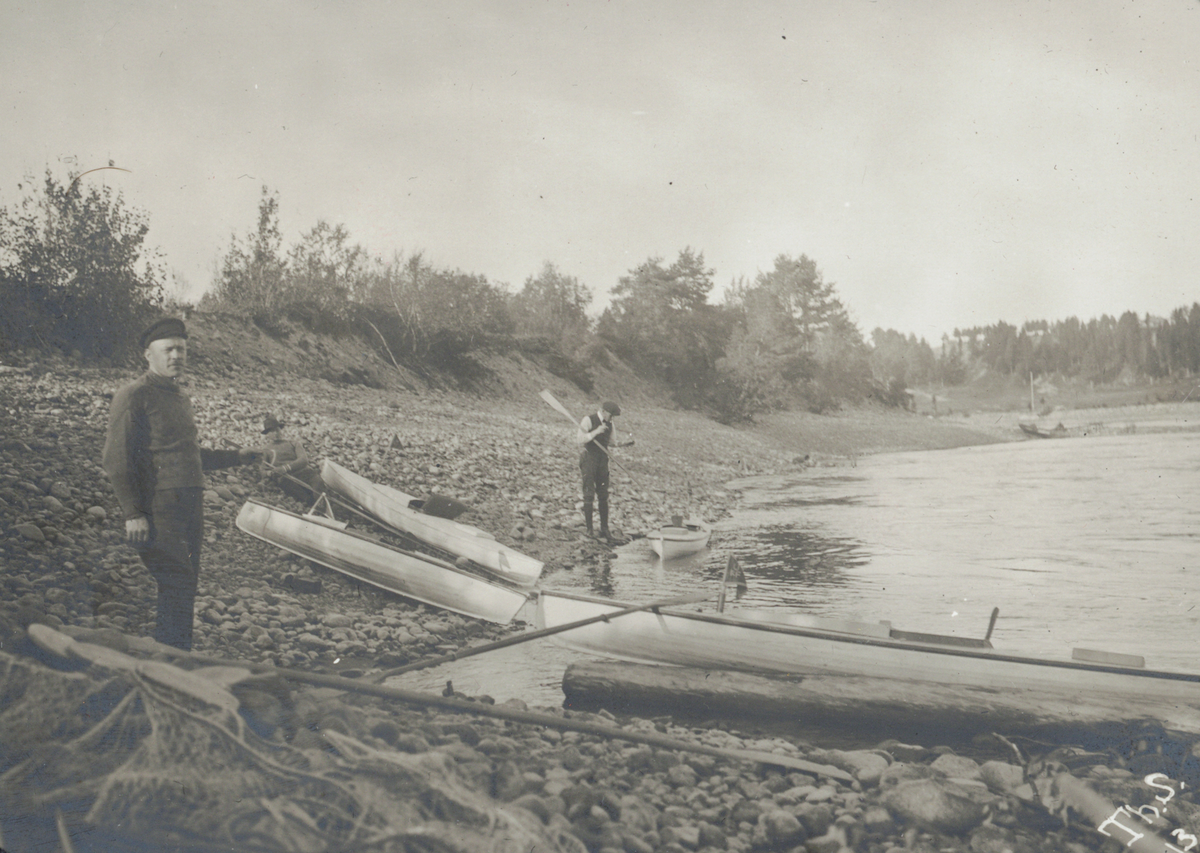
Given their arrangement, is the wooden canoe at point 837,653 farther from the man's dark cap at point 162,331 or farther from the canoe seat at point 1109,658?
the man's dark cap at point 162,331

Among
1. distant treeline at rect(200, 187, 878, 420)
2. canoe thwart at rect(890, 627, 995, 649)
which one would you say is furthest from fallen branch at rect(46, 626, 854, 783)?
distant treeline at rect(200, 187, 878, 420)

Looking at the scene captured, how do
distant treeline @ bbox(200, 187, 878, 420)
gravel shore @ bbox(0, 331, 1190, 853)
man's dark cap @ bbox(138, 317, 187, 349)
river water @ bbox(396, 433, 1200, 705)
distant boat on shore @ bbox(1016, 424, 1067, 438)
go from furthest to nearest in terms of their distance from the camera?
distant boat on shore @ bbox(1016, 424, 1067, 438) → distant treeline @ bbox(200, 187, 878, 420) → river water @ bbox(396, 433, 1200, 705) → man's dark cap @ bbox(138, 317, 187, 349) → gravel shore @ bbox(0, 331, 1190, 853)

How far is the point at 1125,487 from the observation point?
2.25 meters

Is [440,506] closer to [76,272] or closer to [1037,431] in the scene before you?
[76,272]

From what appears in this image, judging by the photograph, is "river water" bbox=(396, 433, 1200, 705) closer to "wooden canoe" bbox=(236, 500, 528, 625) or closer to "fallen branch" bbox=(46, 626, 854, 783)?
"wooden canoe" bbox=(236, 500, 528, 625)

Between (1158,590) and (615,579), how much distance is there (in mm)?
1855

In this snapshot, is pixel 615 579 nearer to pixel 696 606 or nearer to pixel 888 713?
pixel 696 606

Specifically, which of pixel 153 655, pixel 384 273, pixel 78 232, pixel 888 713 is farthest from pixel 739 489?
pixel 78 232

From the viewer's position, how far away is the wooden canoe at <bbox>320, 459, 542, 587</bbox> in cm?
257

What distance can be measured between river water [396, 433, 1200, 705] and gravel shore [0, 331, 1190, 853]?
135mm

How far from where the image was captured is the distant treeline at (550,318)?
7.56ft

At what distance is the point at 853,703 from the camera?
219 cm

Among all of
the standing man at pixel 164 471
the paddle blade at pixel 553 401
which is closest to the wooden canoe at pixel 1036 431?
the paddle blade at pixel 553 401

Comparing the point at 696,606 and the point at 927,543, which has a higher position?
the point at 927,543
